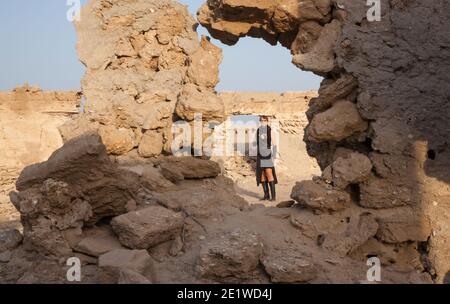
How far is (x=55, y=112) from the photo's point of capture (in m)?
11.3

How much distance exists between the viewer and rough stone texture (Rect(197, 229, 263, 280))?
2.69 metres

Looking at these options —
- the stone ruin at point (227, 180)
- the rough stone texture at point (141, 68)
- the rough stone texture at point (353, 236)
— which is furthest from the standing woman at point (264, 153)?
the rough stone texture at point (353, 236)

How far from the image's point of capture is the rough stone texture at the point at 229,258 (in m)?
2.69

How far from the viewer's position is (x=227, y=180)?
414 cm

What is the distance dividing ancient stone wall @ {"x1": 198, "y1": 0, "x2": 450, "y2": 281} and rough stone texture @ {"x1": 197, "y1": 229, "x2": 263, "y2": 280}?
41.2 inches

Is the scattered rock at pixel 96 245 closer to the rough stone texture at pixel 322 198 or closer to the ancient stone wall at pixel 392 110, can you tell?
the rough stone texture at pixel 322 198

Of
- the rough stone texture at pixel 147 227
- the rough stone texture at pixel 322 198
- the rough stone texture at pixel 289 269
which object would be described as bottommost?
the rough stone texture at pixel 289 269

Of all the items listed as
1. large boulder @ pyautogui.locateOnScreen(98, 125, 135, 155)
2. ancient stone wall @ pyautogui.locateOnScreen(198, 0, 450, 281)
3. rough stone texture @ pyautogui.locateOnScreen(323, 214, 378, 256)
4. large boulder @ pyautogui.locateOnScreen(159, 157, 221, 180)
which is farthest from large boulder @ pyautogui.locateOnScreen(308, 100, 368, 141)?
large boulder @ pyautogui.locateOnScreen(98, 125, 135, 155)

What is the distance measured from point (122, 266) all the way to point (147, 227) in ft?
1.57

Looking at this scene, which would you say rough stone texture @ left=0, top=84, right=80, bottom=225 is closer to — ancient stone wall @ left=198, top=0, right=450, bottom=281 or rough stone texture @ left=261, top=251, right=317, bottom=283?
ancient stone wall @ left=198, top=0, right=450, bottom=281

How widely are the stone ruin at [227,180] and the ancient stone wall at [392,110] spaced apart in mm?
11

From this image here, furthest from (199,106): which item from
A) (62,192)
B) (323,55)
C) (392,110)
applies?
(392,110)
